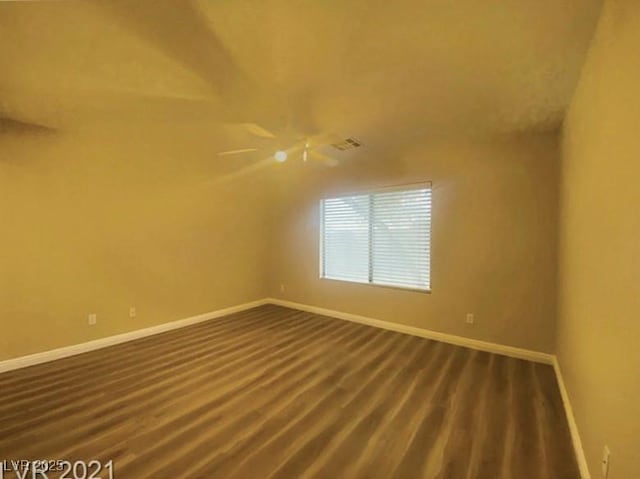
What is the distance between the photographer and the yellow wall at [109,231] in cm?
289

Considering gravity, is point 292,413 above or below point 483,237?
below

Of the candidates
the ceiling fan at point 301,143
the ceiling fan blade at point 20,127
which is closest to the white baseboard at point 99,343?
the ceiling fan blade at point 20,127

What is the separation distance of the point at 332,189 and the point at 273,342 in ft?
8.26

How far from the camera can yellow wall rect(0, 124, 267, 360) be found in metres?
2.89

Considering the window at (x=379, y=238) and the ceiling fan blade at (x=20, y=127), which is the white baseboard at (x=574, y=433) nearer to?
the window at (x=379, y=238)

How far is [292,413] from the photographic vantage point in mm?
2148

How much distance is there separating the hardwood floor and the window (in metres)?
1.11

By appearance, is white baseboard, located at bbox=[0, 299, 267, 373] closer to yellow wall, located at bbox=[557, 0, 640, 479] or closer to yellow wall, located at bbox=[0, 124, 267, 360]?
yellow wall, located at bbox=[0, 124, 267, 360]

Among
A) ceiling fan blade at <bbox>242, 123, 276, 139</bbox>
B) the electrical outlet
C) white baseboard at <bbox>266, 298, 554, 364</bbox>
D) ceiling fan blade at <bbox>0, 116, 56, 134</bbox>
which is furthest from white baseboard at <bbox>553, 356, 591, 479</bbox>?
ceiling fan blade at <bbox>0, 116, 56, 134</bbox>

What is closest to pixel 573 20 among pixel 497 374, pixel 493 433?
pixel 493 433

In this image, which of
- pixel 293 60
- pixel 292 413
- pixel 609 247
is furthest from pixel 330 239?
pixel 609 247

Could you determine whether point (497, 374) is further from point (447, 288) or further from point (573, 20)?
point (573, 20)

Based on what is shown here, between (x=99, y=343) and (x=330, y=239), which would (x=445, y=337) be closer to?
(x=330, y=239)

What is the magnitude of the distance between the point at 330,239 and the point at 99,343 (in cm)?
341
